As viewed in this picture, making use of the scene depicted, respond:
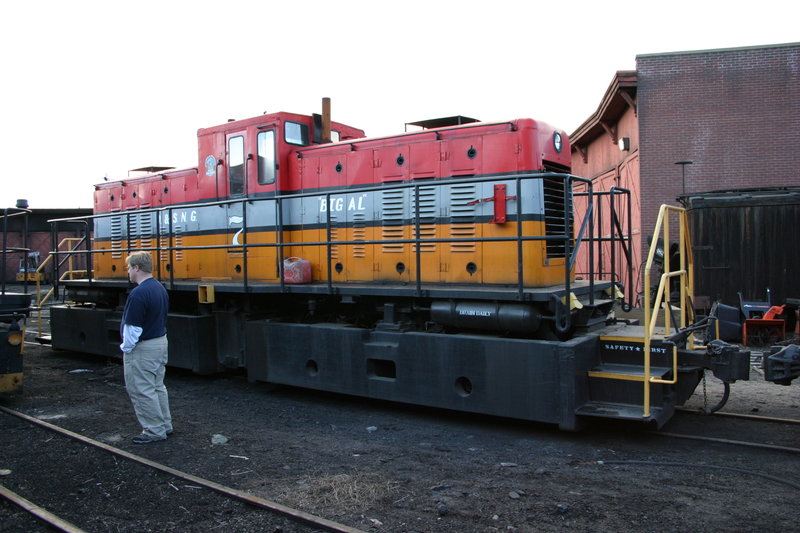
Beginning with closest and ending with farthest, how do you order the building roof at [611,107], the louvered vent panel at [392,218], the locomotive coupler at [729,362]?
the locomotive coupler at [729,362]
the louvered vent panel at [392,218]
the building roof at [611,107]

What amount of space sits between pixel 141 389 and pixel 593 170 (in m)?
20.2

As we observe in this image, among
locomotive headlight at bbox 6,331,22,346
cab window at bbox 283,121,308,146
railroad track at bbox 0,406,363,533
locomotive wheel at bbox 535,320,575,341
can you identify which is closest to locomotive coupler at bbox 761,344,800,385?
locomotive wheel at bbox 535,320,575,341

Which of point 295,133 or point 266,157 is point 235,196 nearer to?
point 266,157

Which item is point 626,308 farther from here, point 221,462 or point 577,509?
point 221,462

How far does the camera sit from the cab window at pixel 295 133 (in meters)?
8.60

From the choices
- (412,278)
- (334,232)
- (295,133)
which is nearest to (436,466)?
(412,278)

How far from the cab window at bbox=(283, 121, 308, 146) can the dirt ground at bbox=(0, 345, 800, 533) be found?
360 cm

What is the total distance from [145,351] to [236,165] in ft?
12.2

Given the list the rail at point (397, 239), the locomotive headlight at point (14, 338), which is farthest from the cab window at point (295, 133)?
the locomotive headlight at point (14, 338)

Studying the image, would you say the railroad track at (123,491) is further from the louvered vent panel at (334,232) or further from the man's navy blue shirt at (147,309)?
the louvered vent panel at (334,232)

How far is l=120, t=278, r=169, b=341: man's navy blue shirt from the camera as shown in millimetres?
6059

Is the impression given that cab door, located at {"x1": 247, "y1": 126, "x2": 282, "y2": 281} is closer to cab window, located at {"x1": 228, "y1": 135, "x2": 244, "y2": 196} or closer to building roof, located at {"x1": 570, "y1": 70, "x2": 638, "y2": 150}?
cab window, located at {"x1": 228, "y1": 135, "x2": 244, "y2": 196}

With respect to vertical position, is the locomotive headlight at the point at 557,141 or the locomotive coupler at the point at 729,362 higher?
the locomotive headlight at the point at 557,141

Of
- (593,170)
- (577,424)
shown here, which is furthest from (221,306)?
(593,170)
